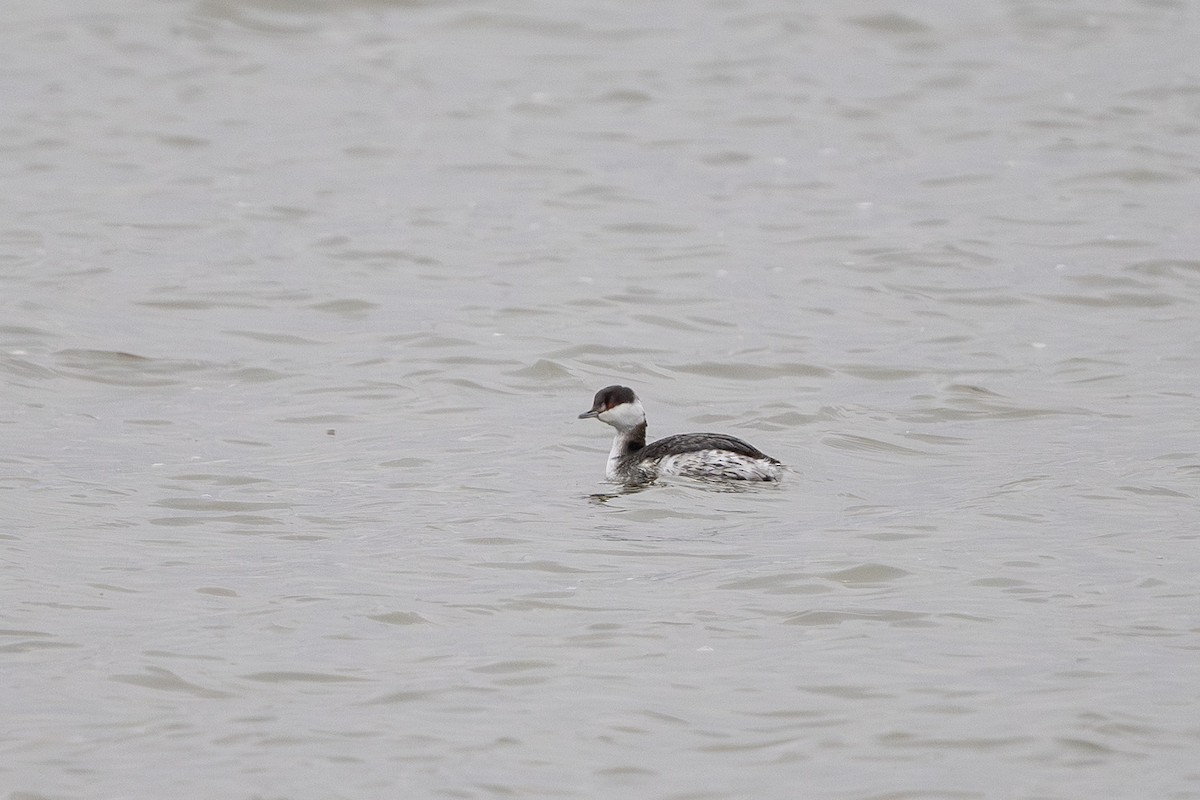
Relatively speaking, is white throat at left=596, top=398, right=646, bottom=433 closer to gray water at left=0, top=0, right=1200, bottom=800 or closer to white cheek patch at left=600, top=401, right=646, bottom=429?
white cheek patch at left=600, top=401, right=646, bottom=429

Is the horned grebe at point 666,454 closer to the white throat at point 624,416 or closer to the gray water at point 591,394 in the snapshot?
the white throat at point 624,416

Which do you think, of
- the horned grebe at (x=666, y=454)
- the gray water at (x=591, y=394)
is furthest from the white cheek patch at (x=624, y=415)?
the gray water at (x=591, y=394)

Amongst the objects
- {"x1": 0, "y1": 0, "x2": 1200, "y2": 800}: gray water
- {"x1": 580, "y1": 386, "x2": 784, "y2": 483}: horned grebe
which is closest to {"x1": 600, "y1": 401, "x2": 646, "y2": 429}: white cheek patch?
{"x1": 580, "y1": 386, "x2": 784, "y2": 483}: horned grebe

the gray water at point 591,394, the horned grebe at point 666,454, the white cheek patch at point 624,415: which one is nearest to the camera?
the gray water at point 591,394

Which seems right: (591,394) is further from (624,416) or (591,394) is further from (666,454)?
(666,454)

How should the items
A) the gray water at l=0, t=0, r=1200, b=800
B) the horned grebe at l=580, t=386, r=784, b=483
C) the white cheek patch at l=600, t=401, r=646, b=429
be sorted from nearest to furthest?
the gray water at l=0, t=0, r=1200, b=800
the horned grebe at l=580, t=386, r=784, b=483
the white cheek patch at l=600, t=401, r=646, b=429

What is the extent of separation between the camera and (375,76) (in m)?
22.3

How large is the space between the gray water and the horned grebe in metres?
0.19

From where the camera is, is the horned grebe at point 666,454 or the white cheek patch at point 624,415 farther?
the white cheek patch at point 624,415

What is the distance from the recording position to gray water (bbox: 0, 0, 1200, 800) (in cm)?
660

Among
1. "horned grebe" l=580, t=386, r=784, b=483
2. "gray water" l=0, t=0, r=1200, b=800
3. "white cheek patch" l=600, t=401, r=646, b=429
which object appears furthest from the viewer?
"white cheek patch" l=600, t=401, r=646, b=429

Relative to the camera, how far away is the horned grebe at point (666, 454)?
993cm

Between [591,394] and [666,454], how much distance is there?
2341 millimetres

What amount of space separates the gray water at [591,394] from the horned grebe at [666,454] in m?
0.19
